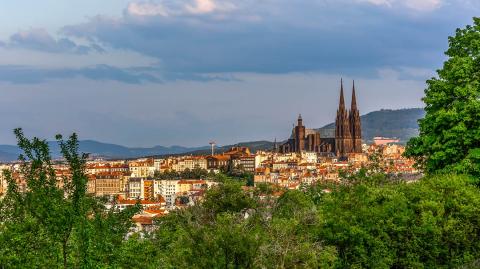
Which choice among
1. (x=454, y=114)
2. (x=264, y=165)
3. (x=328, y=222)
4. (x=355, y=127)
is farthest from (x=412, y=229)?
(x=355, y=127)

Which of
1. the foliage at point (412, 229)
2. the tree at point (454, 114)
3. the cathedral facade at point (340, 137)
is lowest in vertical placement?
the foliage at point (412, 229)

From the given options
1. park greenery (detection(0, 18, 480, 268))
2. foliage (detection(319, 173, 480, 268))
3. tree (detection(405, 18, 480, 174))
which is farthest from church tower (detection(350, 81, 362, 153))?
foliage (detection(319, 173, 480, 268))

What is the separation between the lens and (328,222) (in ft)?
66.6

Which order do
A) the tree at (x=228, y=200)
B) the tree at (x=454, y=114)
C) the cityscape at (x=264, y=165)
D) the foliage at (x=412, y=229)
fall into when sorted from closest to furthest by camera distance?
the foliage at (x=412, y=229) → the tree at (x=454, y=114) → the tree at (x=228, y=200) → the cityscape at (x=264, y=165)

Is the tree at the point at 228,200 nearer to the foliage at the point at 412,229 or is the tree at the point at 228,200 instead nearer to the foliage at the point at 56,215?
the foliage at the point at 412,229

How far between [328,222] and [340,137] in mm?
163289

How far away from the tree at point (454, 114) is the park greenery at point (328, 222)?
32 mm

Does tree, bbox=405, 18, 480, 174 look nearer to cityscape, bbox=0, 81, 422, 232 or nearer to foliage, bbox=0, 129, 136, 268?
foliage, bbox=0, 129, 136, 268

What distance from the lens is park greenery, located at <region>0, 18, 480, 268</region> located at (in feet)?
42.3

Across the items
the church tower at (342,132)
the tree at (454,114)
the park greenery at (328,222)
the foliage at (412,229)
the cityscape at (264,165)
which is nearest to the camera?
the park greenery at (328,222)

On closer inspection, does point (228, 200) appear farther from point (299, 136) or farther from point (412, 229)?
point (299, 136)

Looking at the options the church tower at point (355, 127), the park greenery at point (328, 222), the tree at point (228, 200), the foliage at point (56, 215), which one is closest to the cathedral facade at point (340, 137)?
the church tower at point (355, 127)

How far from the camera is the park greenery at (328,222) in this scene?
12.9 metres

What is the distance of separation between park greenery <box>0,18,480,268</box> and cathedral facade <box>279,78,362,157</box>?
15245cm
